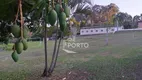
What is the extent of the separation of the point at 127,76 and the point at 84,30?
38.4 m

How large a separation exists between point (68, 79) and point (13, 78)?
152 cm

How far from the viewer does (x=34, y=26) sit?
3980 millimetres

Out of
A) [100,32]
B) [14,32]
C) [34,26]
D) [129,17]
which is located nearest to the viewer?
[14,32]

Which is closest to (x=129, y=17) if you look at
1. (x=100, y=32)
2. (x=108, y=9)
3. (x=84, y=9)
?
(x=100, y=32)

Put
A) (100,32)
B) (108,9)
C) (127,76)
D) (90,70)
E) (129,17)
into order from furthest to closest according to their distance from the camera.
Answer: (129,17) < (100,32) < (108,9) < (90,70) < (127,76)

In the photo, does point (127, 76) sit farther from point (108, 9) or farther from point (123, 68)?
point (108, 9)

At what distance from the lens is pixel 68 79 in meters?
5.85

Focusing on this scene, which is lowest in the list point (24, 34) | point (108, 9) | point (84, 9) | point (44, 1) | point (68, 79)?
point (68, 79)

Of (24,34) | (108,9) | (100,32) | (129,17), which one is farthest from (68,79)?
(129,17)

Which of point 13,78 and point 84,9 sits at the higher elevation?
point 84,9

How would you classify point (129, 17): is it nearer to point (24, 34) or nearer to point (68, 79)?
point (68, 79)

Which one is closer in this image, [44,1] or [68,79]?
[44,1]

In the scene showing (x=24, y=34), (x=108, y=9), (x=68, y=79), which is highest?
(x=108, y=9)

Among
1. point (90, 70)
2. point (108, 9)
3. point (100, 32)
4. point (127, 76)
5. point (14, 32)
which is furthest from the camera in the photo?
point (100, 32)
